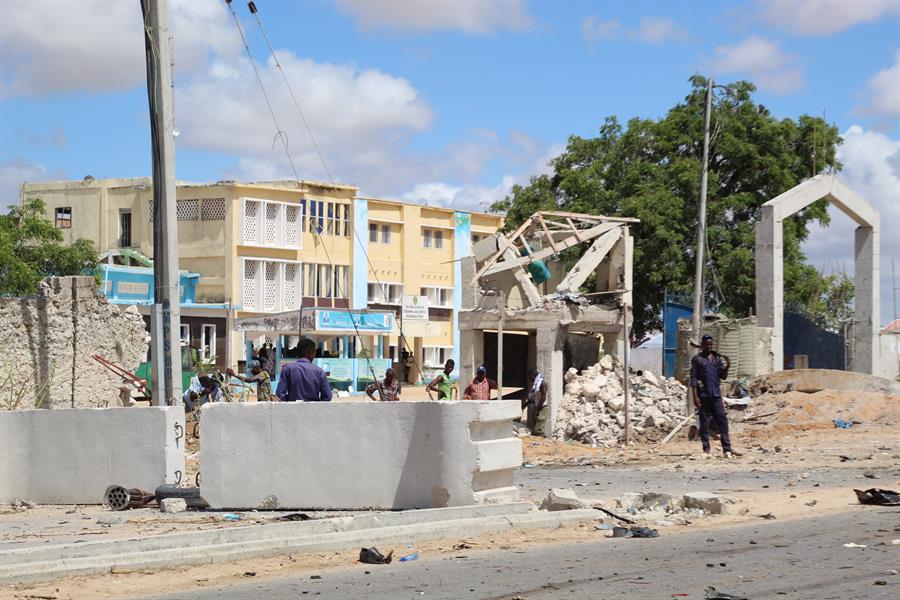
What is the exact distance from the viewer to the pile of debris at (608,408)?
24203 millimetres

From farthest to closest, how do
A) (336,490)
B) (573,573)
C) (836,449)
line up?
1. (836,449)
2. (336,490)
3. (573,573)

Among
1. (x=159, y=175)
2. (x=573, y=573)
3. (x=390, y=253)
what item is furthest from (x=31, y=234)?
(x=573, y=573)

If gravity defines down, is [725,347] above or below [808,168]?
below

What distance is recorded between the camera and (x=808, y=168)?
4672 cm

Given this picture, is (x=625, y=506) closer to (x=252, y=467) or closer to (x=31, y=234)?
(x=252, y=467)

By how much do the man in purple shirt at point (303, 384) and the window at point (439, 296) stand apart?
191 ft

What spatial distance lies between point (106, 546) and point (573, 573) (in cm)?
365

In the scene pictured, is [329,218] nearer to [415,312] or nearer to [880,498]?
[415,312]

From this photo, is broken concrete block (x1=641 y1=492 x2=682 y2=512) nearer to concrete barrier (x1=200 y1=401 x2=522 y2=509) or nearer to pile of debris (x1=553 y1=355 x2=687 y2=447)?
concrete barrier (x1=200 y1=401 x2=522 y2=509)

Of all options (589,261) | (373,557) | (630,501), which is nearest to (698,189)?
(589,261)

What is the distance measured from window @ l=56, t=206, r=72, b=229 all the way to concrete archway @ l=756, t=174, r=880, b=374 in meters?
42.6

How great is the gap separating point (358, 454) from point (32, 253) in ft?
126

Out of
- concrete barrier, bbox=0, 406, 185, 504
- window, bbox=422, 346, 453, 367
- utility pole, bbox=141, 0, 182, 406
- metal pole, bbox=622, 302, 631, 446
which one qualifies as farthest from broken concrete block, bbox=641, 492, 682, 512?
window, bbox=422, 346, 453, 367

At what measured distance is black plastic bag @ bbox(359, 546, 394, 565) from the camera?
952 cm
